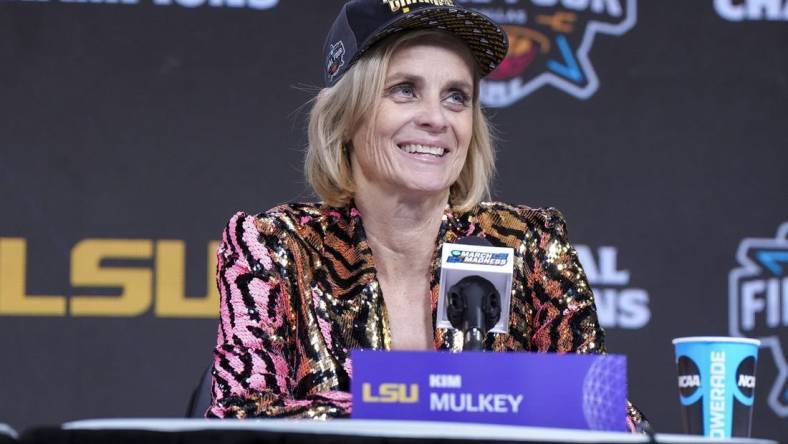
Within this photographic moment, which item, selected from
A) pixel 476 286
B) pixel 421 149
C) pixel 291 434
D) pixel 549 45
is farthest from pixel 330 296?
pixel 549 45

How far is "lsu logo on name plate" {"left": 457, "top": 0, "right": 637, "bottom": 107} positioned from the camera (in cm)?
340

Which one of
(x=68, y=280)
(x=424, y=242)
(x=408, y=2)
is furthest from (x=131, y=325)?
(x=408, y=2)

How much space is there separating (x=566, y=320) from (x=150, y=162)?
60.3 inches

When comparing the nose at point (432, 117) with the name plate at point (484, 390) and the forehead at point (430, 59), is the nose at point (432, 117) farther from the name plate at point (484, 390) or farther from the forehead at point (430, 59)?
the name plate at point (484, 390)

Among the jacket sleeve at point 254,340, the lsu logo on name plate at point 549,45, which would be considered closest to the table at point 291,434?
the jacket sleeve at point 254,340

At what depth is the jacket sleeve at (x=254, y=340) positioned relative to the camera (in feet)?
5.99

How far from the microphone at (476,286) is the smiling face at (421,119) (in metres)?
0.72

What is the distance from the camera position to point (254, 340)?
205cm

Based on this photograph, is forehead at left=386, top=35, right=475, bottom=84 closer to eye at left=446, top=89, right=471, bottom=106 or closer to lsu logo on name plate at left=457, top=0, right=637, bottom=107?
eye at left=446, top=89, right=471, bottom=106

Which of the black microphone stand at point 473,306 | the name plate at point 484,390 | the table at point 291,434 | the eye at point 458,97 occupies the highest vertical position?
the eye at point 458,97

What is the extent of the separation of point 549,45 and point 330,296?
1482 millimetres

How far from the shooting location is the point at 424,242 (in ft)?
7.69

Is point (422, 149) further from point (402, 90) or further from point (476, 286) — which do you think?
point (476, 286)

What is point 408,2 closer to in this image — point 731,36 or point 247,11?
point 247,11
